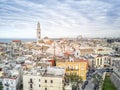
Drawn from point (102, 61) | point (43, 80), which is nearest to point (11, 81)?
point (43, 80)

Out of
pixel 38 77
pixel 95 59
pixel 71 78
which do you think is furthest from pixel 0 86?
pixel 95 59

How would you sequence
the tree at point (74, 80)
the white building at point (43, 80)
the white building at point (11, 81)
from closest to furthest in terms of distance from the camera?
1. the white building at point (43, 80)
2. the white building at point (11, 81)
3. the tree at point (74, 80)

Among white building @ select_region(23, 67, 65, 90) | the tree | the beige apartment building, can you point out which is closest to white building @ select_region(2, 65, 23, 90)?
white building @ select_region(23, 67, 65, 90)

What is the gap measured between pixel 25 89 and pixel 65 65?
738 cm

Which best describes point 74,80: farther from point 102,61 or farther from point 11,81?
point 102,61

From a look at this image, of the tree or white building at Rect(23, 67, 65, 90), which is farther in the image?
the tree

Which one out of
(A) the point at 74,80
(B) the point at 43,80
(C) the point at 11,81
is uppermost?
(B) the point at 43,80

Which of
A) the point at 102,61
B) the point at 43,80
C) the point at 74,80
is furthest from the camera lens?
the point at 102,61

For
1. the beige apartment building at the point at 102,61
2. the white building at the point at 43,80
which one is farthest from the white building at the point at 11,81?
the beige apartment building at the point at 102,61

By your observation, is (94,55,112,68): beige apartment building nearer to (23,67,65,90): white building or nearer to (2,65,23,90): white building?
(23,67,65,90): white building

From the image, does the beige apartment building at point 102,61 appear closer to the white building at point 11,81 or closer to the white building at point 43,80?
the white building at point 43,80

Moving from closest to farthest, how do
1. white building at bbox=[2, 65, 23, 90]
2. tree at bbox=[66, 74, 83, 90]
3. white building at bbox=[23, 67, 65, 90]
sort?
1. white building at bbox=[23, 67, 65, 90]
2. white building at bbox=[2, 65, 23, 90]
3. tree at bbox=[66, 74, 83, 90]

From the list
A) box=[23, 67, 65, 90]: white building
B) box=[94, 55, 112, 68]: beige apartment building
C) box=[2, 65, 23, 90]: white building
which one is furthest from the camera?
box=[94, 55, 112, 68]: beige apartment building

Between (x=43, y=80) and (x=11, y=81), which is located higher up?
(x=43, y=80)
